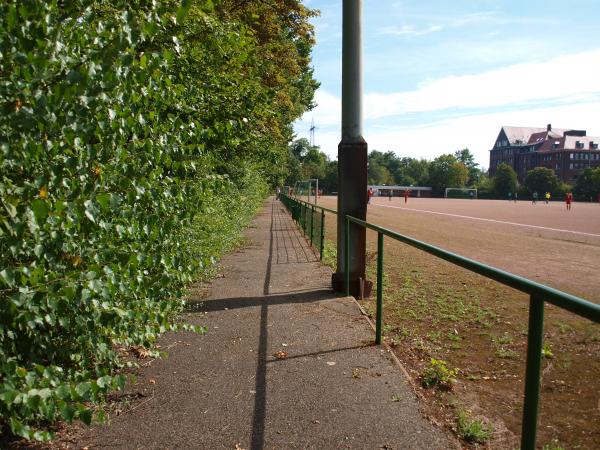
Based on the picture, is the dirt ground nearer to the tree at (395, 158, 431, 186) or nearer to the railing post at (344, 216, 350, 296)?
the railing post at (344, 216, 350, 296)

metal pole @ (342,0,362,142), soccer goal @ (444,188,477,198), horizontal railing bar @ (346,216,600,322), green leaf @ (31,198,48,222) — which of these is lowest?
soccer goal @ (444,188,477,198)

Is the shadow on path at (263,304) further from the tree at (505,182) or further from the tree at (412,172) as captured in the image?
the tree at (412,172)

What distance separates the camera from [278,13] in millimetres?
12734

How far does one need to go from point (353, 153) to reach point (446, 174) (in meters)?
143

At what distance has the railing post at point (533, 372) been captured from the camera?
2.12 metres

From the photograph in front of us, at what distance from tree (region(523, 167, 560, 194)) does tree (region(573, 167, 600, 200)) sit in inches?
224

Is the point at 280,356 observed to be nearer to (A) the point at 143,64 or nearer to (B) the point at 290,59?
(A) the point at 143,64

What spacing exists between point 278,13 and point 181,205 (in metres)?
10.8

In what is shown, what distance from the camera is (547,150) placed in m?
130

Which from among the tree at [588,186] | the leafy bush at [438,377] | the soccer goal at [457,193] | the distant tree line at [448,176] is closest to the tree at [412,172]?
the distant tree line at [448,176]

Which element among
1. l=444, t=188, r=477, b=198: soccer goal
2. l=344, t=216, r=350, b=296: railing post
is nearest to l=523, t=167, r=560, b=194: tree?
l=444, t=188, r=477, b=198: soccer goal

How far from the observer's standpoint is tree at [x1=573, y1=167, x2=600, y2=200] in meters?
94.7

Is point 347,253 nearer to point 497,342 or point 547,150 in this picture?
point 497,342

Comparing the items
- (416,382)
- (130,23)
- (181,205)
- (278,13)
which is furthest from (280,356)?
(278,13)
